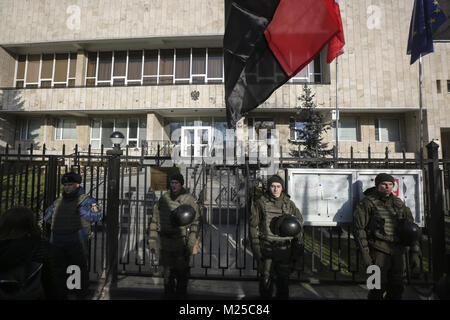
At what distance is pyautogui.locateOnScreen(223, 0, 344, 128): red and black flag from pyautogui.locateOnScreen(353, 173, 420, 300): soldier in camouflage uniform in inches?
76.4

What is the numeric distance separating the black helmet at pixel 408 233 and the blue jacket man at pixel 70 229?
405 cm

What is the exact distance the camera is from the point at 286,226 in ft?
8.64

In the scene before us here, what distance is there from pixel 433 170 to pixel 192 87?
1538cm

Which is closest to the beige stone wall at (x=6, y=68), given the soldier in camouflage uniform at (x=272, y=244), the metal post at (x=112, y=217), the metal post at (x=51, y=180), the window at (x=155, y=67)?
the window at (x=155, y=67)

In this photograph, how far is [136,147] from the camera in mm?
17547

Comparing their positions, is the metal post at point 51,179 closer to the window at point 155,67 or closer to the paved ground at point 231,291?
the paved ground at point 231,291

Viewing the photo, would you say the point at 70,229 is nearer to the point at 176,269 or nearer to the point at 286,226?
the point at 176,269

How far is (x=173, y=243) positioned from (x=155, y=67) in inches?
712

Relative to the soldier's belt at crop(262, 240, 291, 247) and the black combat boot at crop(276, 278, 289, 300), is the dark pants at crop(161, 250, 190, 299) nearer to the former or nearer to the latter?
the soldier's belt at crop(262, 240, 291, 247)

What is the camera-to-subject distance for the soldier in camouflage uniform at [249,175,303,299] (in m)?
2.92

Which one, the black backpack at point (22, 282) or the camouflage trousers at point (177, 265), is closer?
the black backpack at point (22, 282)

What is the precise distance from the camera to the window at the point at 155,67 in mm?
17812
